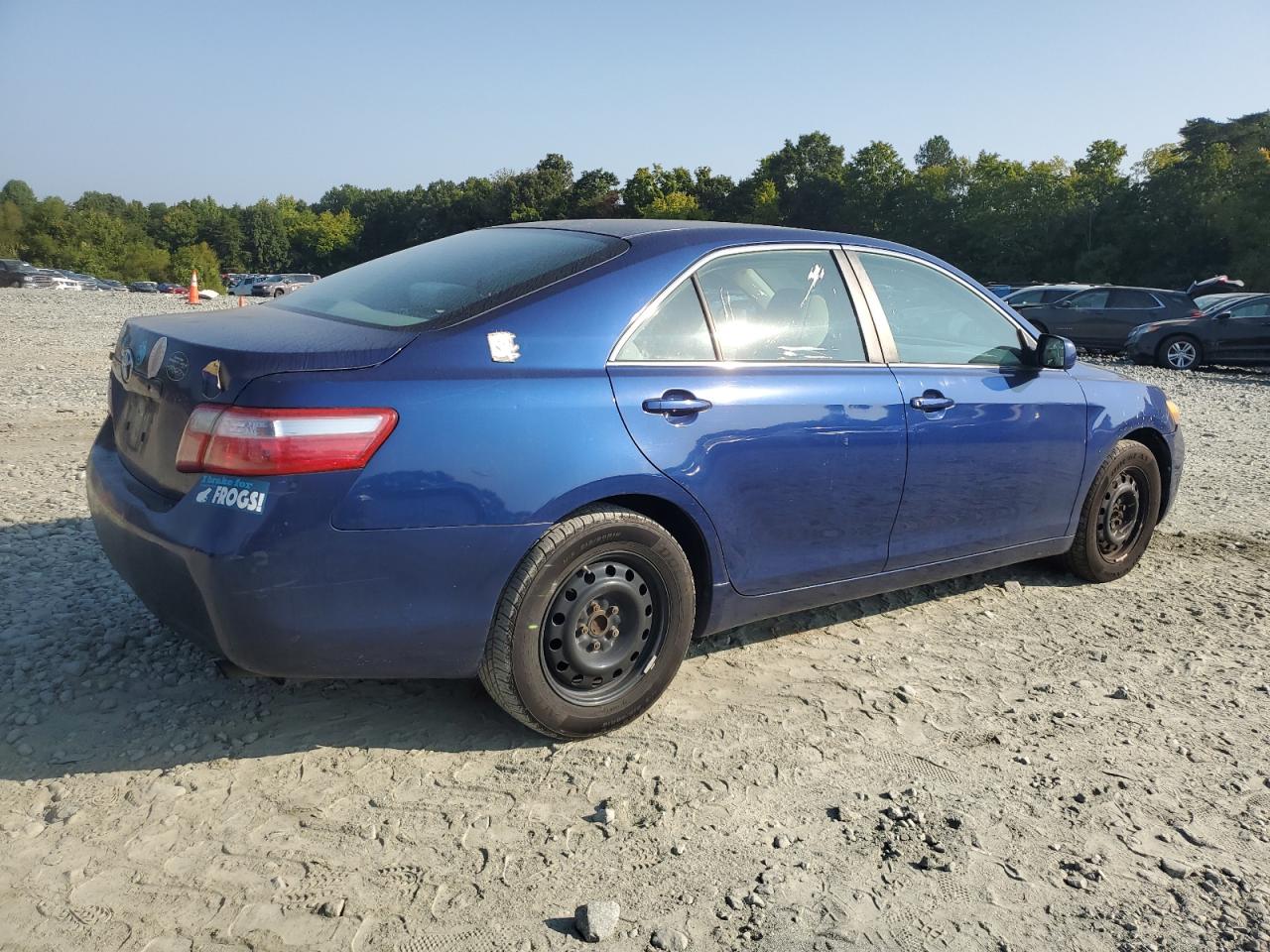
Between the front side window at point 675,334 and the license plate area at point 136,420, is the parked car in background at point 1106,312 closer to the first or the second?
the front side window at point 675,334

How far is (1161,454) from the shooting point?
5188 mm

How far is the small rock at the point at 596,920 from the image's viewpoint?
7.47 ft

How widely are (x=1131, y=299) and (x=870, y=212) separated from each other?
57.3 m

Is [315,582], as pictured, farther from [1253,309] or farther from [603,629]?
[1253,309]

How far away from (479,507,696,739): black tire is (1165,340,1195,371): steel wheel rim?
1776 centimetres

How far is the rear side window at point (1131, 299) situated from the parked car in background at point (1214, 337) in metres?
1.52

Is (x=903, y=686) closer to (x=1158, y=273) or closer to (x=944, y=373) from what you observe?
(x=944, y=373)

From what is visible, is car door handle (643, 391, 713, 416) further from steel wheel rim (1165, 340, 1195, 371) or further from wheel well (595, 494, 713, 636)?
steel wheel rim (1165, 340, 1195, 371)

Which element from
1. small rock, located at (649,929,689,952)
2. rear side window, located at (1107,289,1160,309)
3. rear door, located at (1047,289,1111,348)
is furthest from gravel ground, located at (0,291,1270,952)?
rear door, located at (1047,289,1111,348)

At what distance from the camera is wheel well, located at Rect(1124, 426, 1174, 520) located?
5.09m

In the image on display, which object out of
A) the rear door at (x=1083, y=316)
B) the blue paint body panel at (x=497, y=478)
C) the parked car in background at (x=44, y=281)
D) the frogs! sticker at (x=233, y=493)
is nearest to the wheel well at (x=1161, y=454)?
the blue paint body panel at (x=497, y=478)

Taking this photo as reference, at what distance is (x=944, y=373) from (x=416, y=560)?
2.32m

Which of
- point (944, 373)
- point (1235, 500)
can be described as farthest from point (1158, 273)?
point (944, 373)

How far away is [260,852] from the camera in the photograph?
8.30 ft
